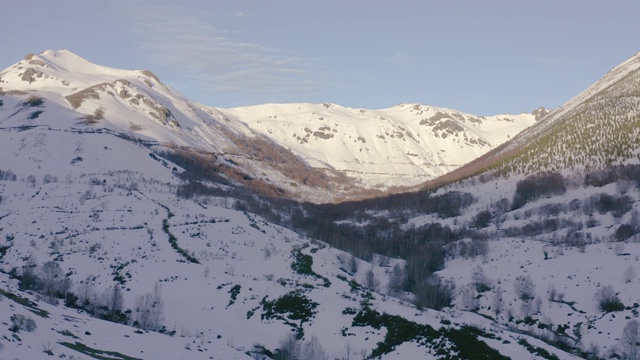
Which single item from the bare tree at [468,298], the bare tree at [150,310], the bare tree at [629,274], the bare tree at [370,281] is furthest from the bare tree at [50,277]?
the bare tree at [629,274]

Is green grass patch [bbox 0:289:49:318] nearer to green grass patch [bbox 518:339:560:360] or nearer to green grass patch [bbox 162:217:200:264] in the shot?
green grass patch [bbox 518:339:560:360]

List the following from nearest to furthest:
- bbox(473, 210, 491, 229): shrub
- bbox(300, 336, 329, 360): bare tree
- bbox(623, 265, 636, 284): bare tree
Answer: bbox(300, 336, 329, 360): bare tree, bbox(623, 265, 636, 284): bare tree, bbox(473, 210, 491, 229): shrub

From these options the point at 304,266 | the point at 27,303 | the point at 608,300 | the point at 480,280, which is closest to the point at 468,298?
the point at 480,280

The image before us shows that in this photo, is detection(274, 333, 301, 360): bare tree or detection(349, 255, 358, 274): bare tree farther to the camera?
detection(349, 255, 358, 274): bare tree

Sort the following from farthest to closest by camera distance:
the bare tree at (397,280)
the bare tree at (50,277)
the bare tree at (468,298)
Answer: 1. the bare tree at (397,280)
2. the bare tree at (468,298)
3. the bare tree at (50,277)

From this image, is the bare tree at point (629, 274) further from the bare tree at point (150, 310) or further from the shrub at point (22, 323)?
the shrub at point (22, 323)

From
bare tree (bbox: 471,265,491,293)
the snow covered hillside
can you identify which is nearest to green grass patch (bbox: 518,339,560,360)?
the snow covered hillside

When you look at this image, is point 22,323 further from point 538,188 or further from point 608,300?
point 538,188

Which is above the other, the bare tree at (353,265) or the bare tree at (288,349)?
the bare tree at (353,265)

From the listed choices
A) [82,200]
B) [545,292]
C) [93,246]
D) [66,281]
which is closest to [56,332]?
[66,281]
